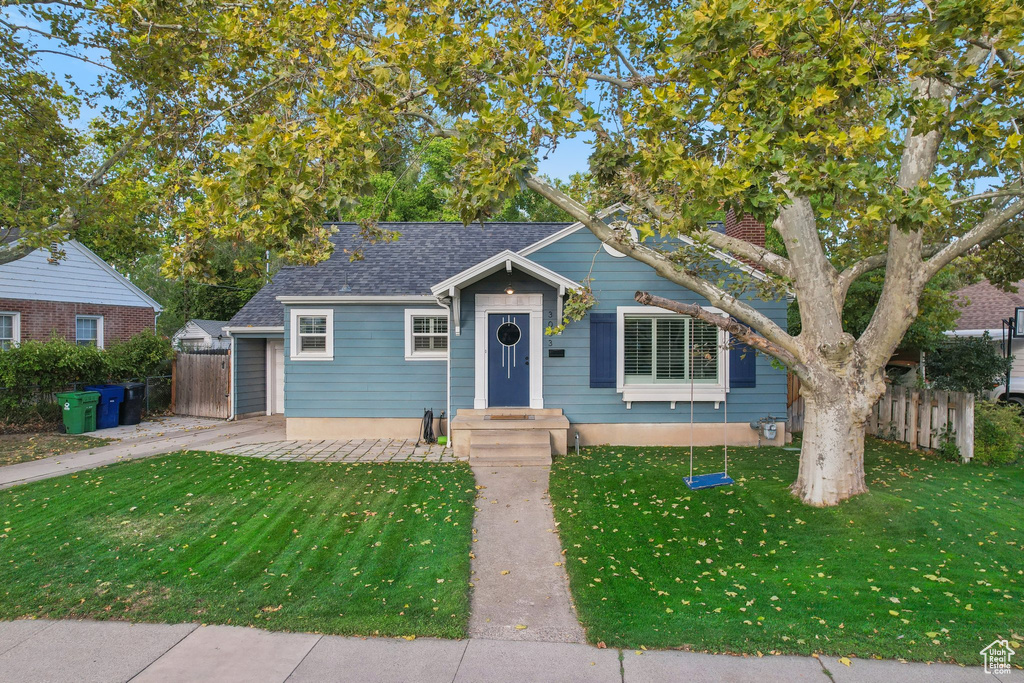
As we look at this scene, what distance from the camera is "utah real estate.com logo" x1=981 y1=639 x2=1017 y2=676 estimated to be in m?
3.69

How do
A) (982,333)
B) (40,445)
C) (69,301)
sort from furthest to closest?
1. (69,301)
2. (982,333)
3. (40,445)

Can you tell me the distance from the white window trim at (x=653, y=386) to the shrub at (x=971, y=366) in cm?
600

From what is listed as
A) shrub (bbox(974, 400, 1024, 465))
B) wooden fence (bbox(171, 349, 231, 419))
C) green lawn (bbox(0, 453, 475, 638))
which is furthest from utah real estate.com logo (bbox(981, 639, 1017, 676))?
wooden fence (bbox(171, 349, 231, 419))

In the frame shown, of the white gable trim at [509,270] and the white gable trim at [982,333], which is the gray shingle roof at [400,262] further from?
the white gable trim at [982,333]

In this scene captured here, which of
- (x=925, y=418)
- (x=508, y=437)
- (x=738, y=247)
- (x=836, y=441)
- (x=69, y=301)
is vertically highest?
(x=69, y=301)

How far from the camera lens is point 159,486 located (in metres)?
7.82

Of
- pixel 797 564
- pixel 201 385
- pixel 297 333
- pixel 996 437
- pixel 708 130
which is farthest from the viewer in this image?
pixel 201 385

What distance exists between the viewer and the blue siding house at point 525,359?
1086 centimetres

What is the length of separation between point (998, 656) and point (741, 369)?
24.1ft

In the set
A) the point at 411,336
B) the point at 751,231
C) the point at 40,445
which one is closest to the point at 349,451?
the point at 411,336

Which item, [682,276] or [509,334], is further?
[509,334]

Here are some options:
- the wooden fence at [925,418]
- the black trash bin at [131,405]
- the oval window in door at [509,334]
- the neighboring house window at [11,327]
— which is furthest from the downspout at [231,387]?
the wooden fence at [925,418]

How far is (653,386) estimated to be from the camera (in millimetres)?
10922

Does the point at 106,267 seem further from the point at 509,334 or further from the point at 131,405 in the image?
the point at 509,334
